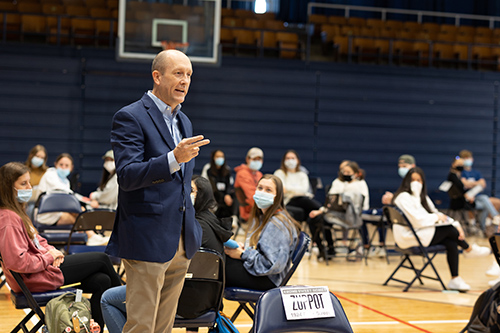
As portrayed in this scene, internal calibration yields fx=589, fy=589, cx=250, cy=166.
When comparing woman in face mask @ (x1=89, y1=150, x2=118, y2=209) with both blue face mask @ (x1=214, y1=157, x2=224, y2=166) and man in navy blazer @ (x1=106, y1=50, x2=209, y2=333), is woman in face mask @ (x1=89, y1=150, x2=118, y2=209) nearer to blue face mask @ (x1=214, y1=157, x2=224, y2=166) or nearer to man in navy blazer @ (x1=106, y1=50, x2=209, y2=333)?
blue face mask @ (x1=214, y1=157, x2=224, y2=166)

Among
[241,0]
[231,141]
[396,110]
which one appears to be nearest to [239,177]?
[231,141]

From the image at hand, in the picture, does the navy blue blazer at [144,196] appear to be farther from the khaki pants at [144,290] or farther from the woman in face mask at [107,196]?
the woman in face mask at [107,196]

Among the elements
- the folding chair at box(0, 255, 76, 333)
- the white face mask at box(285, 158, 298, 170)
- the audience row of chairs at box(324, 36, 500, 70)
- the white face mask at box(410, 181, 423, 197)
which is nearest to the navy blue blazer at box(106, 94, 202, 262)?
the folding chair at box(0, 255, 76, 333)

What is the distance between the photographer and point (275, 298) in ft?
7.97

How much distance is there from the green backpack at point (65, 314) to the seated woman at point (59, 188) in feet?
9.24

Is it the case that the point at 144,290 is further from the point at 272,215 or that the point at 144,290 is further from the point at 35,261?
the point at 272,215

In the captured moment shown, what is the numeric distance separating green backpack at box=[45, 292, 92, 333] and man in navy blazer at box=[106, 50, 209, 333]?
1.15 metres

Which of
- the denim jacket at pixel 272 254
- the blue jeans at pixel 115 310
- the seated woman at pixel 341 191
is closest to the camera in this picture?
the blue jeans at pixel 115 310

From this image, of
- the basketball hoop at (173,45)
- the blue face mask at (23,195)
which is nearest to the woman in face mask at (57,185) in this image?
the blue face mask at (23,195)

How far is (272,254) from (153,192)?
1.74 meters

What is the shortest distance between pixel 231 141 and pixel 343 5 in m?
4.95

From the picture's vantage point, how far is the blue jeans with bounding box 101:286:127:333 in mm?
2861

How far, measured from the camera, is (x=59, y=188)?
7.03m

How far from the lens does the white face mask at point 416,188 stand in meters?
6.42
